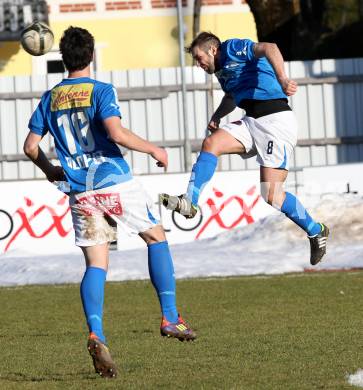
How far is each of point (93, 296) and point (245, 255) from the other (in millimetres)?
8729

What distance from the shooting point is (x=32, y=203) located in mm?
18312

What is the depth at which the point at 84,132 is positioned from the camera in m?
8.02

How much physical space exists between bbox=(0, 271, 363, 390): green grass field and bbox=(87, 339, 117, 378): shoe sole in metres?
0.07

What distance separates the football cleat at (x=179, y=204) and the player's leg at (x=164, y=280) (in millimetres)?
935

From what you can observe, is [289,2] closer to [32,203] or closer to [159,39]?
[159,39]

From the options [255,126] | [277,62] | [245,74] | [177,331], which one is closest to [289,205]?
[255,126]

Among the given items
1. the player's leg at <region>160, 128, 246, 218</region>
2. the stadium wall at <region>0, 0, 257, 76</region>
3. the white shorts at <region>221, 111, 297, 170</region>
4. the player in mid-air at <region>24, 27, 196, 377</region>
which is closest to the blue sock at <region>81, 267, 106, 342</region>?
the player in mid-air at <region>24, 27, 196, 377</region>

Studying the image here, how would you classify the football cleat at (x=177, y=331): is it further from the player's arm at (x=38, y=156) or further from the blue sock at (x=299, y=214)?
the blue sock at (x=299, y=214)

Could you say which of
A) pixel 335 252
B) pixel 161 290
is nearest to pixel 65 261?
pixel 335 252

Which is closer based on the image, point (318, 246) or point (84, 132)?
point (84, 132)

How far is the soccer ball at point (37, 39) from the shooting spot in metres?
16.1

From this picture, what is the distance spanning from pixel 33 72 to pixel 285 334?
20.9m

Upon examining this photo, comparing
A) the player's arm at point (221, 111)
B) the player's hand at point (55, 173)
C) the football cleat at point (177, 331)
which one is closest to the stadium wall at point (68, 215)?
the player's arm at point (221, 111)

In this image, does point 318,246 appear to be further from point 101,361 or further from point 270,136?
point 101,361
